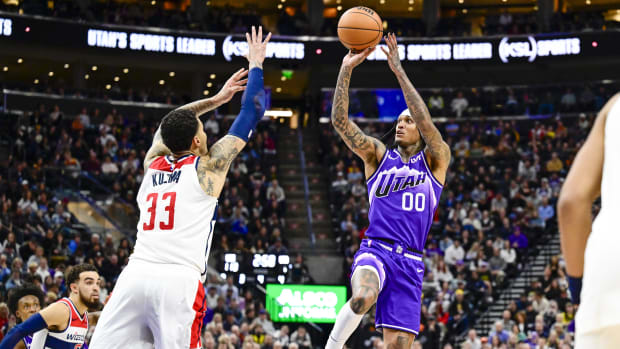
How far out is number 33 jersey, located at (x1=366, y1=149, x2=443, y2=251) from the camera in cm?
758

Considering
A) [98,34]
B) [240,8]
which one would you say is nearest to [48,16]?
[98,34]

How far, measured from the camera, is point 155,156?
6352 millimetres

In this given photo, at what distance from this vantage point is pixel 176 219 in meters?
5.69

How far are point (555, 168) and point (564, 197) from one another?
80.9 feet

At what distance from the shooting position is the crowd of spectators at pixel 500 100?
29938 millimetres

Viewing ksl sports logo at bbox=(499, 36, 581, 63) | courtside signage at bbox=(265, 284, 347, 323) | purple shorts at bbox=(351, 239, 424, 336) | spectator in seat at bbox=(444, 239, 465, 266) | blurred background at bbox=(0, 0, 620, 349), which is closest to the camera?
purple shorts at bbox=(351, 239, 424, 336)

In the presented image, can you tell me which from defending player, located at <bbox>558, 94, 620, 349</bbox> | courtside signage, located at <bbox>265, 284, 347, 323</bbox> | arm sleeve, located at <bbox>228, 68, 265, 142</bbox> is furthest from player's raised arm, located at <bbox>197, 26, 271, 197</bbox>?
courtside signage, located at <bbox>265, 284, 347, 323</bbox>

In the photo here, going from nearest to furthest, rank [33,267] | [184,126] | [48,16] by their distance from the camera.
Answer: [184,126], [33,267], [48,16]

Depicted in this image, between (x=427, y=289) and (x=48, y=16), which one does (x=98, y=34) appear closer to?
(x=48, y=16)

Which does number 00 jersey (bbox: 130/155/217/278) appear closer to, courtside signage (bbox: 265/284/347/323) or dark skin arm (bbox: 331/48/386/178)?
dark skin arm (bbox: 331/48/386/178)

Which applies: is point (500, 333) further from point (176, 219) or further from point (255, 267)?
point (176, 219)

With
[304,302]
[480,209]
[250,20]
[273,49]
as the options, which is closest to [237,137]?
[304,302]

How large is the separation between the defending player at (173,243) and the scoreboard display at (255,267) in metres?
15.1

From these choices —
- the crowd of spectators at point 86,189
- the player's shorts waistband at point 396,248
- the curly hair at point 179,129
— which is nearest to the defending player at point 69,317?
the curly hair at point 179,129
